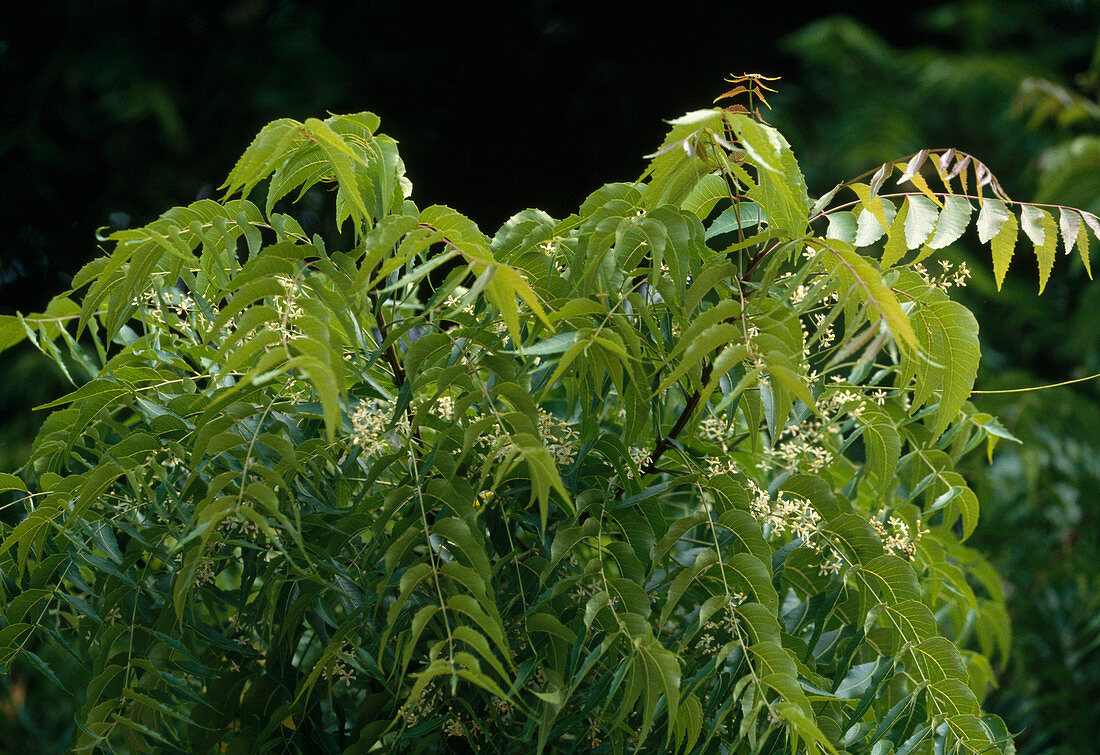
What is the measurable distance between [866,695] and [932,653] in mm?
55

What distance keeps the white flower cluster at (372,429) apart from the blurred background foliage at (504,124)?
1.78 metres

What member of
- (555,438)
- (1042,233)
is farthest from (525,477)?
(1042,233)

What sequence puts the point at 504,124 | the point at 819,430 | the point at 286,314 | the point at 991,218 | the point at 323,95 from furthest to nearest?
the point at 504,124 < the point at 323,95 < the point at 819,430 < the point at 991,218 < the point at 286,314

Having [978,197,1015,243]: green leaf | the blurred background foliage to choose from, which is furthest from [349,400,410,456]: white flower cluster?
the blurred background foliage

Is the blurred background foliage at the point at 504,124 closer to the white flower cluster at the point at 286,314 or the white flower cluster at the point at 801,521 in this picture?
the white flower cluster at the point at 801,521

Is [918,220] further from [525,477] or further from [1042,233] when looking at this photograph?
[525,477]

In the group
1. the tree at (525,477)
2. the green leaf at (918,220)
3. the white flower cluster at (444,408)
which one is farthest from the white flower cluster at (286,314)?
the green leaf at (918,220)

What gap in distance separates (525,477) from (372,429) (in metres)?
0.10

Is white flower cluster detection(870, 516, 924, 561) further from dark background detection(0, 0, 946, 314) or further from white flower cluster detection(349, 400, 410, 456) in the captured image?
dark background detection(0, 0, 946, 314)

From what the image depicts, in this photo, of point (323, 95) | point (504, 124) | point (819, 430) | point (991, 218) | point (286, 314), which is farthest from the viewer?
point (504, 124)

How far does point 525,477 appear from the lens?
57 centimetres

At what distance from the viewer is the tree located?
493 millimetres

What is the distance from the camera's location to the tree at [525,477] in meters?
0.49

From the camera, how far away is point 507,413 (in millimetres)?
490
